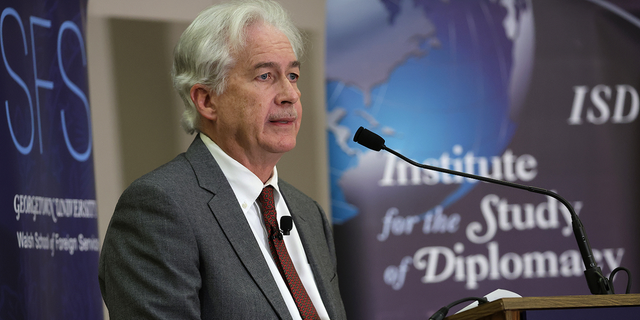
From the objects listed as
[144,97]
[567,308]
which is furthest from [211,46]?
[144,97]

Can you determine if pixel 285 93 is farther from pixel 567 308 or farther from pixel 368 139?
pixel 567 308

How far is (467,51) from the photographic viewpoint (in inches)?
132

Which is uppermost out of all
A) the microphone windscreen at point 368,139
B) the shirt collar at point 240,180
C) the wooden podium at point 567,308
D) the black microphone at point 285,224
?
the microphone windscreen at point 368,139

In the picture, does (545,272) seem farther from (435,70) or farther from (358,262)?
(435,70)

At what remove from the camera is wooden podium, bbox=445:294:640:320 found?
47.3 inches

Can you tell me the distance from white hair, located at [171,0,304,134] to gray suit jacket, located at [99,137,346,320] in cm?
28

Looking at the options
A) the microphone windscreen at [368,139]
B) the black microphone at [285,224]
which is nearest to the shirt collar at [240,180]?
→ the black microphone at [285,224]

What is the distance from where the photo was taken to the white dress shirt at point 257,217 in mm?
1787

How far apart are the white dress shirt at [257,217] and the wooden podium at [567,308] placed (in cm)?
68

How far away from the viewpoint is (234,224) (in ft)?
5.74

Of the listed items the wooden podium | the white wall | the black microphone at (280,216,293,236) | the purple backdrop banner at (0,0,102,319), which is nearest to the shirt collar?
the black microphone at (280,216,293,236)

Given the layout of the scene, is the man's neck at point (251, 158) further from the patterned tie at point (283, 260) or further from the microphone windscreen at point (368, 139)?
the microphone windscreen at point (368, 139)

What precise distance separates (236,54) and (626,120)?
91.9 inches

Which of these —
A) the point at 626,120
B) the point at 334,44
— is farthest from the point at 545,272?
the point at 334,44
